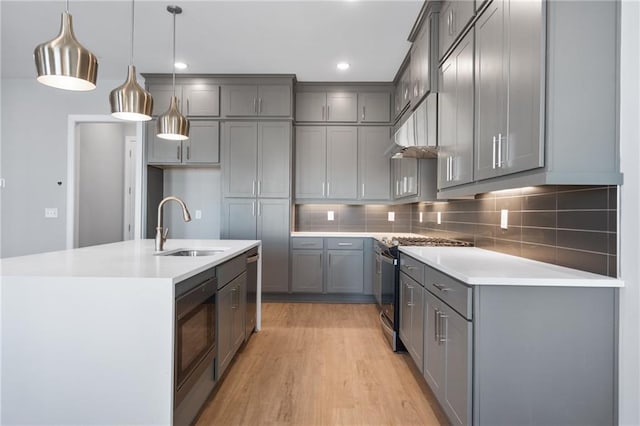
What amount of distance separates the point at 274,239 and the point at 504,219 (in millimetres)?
2727

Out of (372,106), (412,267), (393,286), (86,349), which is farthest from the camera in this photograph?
(372,106)

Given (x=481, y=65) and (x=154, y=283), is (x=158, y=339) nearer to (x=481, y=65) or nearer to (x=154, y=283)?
(x=154, y=283)

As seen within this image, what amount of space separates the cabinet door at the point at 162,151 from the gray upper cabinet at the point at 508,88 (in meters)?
3.61

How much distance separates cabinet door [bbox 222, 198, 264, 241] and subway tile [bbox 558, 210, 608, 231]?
332 centimetres

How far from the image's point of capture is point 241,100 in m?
4.38

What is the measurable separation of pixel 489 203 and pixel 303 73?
2.77 metres

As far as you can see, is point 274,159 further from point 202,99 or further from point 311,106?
point 202,99

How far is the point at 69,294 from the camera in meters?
1.50

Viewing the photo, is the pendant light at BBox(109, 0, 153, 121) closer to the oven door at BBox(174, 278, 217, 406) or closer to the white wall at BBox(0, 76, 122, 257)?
the oven door at BBox(174, 278, 217, 406)

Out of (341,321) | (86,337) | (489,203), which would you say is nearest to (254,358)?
(341,321)

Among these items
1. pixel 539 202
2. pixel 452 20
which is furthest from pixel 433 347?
pixel 452 20

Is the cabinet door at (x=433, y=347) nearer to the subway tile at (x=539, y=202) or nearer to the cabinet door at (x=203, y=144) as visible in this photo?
the subway tile at (x=539, y=202)

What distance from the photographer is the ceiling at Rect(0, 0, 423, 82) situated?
2.88 m

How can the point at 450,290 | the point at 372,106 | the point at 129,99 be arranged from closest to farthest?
the point at 450,290 → the point at 129,99 → the point at 372,106
